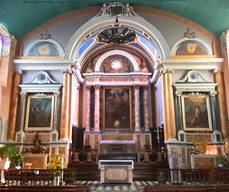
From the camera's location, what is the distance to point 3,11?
47.6 feet

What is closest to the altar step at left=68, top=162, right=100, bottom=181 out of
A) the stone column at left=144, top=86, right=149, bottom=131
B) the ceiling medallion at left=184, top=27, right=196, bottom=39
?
the stone column at left=144, top=86, right=149, bottom=131

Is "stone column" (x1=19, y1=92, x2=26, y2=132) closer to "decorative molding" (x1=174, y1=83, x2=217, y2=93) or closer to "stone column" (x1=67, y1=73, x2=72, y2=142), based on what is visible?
"stone column" (x1=67, y1=73, x2=72, y2=142)

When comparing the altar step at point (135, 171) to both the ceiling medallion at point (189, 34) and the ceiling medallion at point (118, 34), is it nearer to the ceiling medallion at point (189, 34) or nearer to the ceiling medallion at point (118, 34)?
the ceiling medallion at point (189, 34)

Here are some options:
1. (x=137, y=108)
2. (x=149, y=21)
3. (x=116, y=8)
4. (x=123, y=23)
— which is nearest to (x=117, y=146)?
(x=137, y=108)

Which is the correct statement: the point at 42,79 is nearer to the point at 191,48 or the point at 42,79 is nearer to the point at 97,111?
the point at 97,111

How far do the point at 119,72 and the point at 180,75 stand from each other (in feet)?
19.6

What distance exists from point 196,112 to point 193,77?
1.98 metres

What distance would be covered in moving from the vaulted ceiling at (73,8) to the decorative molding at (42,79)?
2.59 metres

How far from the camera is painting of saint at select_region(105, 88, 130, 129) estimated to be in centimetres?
1988

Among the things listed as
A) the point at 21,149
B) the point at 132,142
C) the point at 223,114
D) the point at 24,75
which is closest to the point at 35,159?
the point at 21,149

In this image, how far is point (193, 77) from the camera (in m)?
15.9

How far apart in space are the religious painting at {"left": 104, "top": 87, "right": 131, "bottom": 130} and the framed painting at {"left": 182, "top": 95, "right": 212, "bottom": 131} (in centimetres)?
544

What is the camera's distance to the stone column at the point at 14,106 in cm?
1481

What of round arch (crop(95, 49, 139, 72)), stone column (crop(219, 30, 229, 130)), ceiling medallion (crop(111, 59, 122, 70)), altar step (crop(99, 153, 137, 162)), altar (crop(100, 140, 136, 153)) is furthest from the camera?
ceiling medallion (crop(111, 59, 122, 70))
